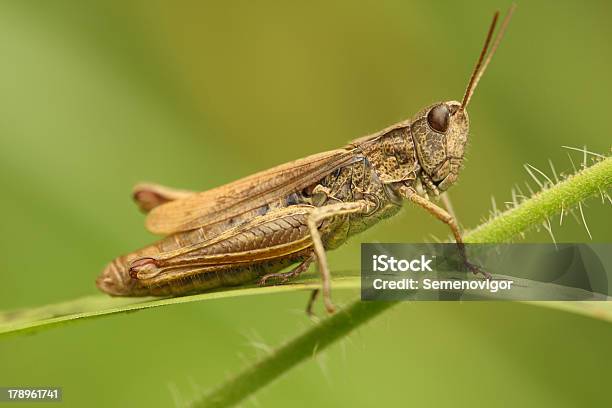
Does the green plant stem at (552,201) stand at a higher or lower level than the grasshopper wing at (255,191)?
lower

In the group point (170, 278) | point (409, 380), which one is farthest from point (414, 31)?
point (170, 278)

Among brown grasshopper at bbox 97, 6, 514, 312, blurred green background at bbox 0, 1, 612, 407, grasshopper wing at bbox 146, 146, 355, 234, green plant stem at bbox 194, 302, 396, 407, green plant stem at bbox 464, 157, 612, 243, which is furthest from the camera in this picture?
blurred green background at bbox 0, 1, 612, 407

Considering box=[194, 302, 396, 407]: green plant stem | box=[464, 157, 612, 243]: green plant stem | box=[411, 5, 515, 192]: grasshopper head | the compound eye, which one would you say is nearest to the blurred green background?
box=[194, 302, 396, 407]: green plant stem

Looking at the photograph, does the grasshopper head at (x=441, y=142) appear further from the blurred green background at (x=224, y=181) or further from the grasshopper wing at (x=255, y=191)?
the blurred green background at (x=224, y=181)

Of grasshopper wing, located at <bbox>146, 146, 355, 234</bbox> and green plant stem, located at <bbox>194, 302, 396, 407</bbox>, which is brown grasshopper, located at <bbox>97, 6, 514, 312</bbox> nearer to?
grasshopper wing, located at <bbox>146, 146, 355, 234</bbox>

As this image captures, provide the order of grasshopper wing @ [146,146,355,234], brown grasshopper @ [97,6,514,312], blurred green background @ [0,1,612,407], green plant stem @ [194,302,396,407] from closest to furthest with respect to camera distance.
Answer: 1. green plant stem @ [194,302,396,407]
2. brown grasshopper @ [97,6,514,312]
3. grasshopper wing @ [146,146,355,234]
4. blurred green background @ [0,1,612,407]

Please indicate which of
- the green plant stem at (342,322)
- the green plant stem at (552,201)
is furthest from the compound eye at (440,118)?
the green plant stem at (552,201)

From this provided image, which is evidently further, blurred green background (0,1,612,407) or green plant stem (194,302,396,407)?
blurred green background (0,1,612,407)

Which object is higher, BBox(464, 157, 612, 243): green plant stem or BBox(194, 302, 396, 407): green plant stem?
BBox(464, 157, 612, 243): green plant stem
